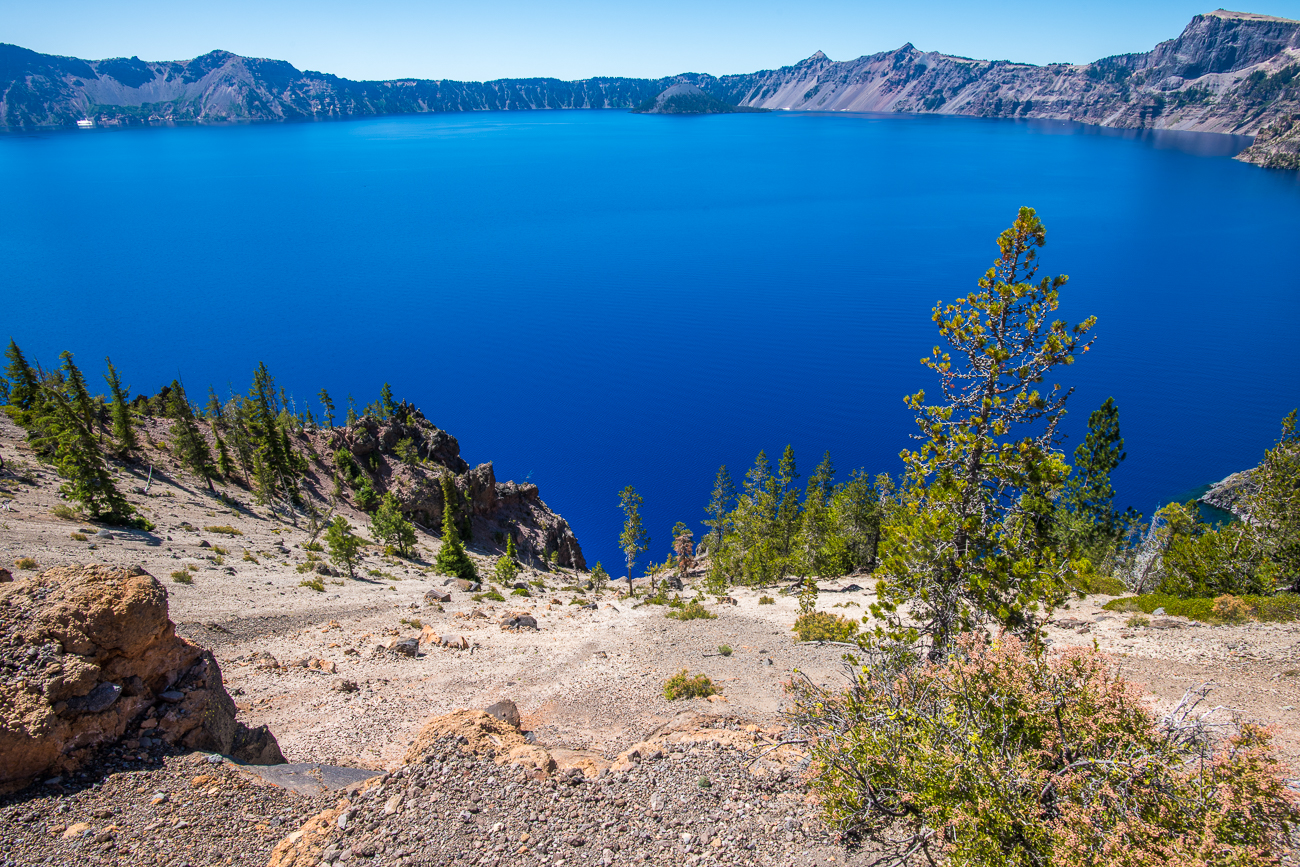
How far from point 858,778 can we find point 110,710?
1567 cm

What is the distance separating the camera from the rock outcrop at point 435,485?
66938mm

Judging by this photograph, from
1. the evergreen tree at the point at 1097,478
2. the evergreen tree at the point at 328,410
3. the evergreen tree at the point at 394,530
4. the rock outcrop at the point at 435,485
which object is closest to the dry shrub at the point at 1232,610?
the evergreen tree at the point at 1097,478

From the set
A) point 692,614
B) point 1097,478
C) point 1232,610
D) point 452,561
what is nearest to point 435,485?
point 452,561

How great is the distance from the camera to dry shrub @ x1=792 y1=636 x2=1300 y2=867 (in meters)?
8.59

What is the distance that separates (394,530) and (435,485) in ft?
47.4

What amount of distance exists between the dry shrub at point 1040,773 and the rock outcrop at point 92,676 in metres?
14.5

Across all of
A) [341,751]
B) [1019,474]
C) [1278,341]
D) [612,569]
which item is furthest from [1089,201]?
[341,751]

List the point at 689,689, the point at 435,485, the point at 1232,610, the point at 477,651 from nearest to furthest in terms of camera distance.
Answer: the point at 689,689 < the point at 1232,610 < the point at 477,651 < the point at 435,485

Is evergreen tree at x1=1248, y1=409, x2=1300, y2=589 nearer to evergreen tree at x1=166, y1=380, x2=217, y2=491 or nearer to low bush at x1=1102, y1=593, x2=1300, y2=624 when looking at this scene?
low bush at x1=1102, y1=593, x2=1300, y2=624

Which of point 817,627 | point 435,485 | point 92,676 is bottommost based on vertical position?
point 435,485

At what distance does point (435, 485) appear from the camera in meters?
67.8

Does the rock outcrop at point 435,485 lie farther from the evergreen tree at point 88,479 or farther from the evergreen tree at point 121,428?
the evergreen tree at point 88,479

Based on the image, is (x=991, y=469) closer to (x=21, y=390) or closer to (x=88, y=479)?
(x=88, y=479)

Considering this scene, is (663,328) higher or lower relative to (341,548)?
lower
